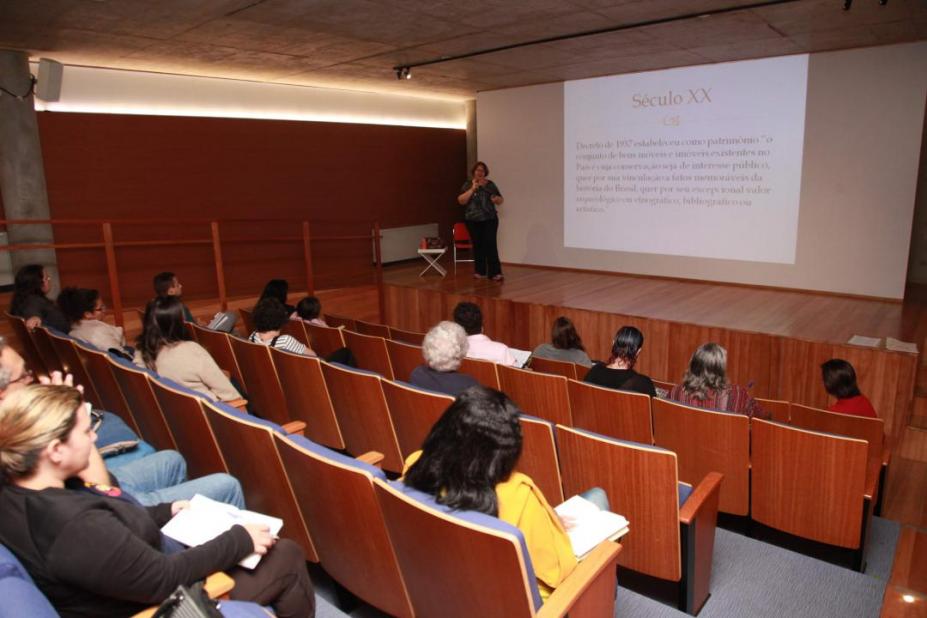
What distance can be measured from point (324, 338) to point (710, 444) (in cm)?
291

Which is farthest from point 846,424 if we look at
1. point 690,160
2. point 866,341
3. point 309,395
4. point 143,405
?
point 690,160

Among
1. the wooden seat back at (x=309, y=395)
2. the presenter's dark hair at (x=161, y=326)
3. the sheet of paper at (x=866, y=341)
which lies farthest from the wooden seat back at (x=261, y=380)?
the sheet of paper at (x=866, y=341)

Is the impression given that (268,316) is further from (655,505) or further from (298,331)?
(655,505)

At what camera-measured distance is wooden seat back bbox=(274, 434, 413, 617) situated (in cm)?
176

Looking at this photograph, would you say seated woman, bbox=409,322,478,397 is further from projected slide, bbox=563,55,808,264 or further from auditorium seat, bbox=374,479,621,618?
projected slide, bbox=563,55,808,264

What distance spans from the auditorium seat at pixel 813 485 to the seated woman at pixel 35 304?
4.56 meters

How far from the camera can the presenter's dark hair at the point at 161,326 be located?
3.30m

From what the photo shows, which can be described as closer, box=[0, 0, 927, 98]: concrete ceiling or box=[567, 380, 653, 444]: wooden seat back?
box=[567, 380, 653, 444]: wooden seat back

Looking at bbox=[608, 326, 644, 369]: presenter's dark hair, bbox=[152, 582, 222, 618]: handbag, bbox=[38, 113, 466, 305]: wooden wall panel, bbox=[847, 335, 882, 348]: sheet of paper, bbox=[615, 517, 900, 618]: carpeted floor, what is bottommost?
bbox=[615, 517, 900, 618]: carpeted floor

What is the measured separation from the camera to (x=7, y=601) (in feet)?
4.25

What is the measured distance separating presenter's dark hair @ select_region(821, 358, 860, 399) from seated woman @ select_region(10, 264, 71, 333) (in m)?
4.99

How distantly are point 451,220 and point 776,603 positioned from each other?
949cm

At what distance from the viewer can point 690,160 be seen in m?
7.69

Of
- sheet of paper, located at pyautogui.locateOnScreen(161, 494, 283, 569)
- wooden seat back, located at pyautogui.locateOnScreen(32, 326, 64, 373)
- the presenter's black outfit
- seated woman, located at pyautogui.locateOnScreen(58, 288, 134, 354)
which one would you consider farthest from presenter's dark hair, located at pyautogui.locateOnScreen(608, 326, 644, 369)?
the presenter's black outfit
